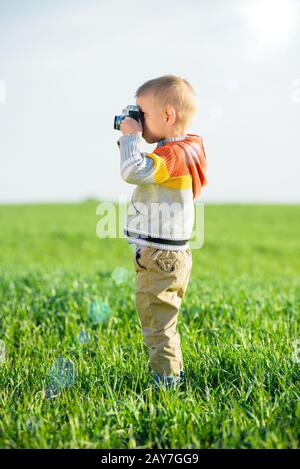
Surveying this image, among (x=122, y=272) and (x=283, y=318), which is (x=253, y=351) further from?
(x=122, y=272)

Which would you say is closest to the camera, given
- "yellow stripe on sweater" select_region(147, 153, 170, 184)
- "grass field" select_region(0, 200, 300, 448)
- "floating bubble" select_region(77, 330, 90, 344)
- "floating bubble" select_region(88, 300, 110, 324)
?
"grass field" select_region(0, 200, 300, 448)

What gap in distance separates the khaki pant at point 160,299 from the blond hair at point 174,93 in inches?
34.0

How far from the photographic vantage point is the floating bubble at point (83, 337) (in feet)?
15.9

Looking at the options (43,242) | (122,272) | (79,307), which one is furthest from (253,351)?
(43,242)

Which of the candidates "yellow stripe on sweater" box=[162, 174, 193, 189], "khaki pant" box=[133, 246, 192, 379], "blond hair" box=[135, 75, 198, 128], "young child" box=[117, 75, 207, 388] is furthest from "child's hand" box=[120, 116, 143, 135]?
"khaki pant" box=[133, 246, 192, 379]

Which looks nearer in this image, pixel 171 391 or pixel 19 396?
pixel 171 391

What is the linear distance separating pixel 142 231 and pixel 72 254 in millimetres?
12580

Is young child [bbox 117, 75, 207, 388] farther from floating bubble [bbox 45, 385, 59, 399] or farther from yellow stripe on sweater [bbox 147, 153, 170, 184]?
floating bubble [bbox 45, 385, 59, 399]

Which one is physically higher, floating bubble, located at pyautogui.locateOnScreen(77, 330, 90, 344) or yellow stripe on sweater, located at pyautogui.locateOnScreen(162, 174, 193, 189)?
yellow stripe on sweater, located at pyautogui.locateOnScreen(162, 174, 193, 189)

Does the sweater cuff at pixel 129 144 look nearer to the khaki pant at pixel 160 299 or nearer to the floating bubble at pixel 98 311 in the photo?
the khaki pant at pixel 160 299

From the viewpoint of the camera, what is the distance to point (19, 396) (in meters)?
3.60

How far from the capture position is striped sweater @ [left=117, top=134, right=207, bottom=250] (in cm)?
334

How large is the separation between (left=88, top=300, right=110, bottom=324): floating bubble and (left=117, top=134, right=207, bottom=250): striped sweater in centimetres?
203

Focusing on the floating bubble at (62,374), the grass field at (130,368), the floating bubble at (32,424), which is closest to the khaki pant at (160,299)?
the grass field at (130,368)
